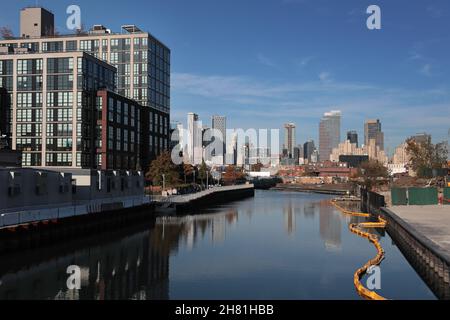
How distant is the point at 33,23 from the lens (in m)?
138

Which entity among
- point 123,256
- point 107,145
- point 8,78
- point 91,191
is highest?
point 8,78

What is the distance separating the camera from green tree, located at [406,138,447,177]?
12888cm

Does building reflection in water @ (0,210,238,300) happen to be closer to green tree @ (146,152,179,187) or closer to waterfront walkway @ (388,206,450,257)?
waterfront walkway @ (388,206,450,257)

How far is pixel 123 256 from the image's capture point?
1791 inches

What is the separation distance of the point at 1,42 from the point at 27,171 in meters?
99.4

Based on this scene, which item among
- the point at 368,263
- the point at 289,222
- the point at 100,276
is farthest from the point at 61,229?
the point at 289,222

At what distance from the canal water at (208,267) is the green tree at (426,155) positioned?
74911 millimetres

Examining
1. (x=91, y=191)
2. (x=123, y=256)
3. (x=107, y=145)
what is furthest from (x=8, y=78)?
(x=123, y=256)

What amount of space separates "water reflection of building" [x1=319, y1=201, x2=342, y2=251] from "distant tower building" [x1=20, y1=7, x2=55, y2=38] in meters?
96.5

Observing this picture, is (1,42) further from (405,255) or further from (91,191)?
(405,255)

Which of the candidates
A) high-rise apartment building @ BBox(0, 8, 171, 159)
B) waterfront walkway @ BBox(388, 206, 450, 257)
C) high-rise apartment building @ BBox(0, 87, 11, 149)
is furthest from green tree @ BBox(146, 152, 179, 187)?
waterfront walkway @ BBox(388, 206, 450, 257)

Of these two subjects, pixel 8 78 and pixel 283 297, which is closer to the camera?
pixel 283 297

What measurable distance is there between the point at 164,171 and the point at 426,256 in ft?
271

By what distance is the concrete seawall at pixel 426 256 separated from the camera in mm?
31359
